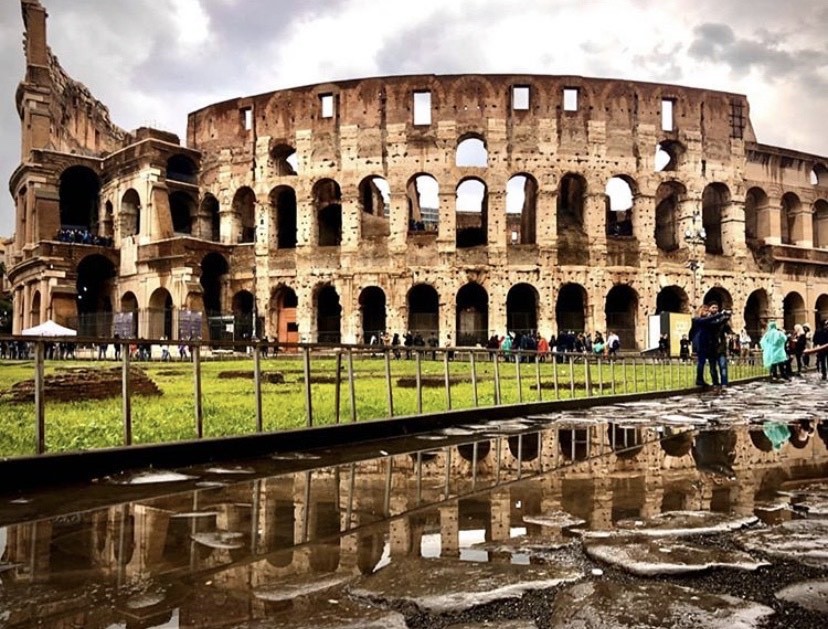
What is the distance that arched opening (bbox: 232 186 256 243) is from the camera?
32906 mm

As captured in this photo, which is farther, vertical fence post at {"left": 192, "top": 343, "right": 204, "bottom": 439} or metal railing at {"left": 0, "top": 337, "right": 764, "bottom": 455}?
metal railing at {"left": 0, "top": 337, "right": 764, "bottom": 455}

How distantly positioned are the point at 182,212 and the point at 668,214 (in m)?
23.8

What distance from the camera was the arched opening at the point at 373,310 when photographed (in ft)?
105

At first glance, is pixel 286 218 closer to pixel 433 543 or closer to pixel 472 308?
pixel 472 308

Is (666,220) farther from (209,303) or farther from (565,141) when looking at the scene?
(209,303)

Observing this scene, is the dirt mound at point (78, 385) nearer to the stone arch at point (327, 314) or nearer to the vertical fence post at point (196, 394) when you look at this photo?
the vertical fence post at point (196, 394)

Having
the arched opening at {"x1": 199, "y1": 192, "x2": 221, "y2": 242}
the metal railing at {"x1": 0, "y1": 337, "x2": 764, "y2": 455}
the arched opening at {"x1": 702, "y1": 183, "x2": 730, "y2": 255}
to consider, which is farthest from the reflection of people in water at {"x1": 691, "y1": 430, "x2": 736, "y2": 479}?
the arched opening at {"x1": 199, "y1": 192, "x2": 221, "y2": 242}

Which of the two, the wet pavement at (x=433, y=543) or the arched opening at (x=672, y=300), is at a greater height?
the arched opening at (x=672, y=300)

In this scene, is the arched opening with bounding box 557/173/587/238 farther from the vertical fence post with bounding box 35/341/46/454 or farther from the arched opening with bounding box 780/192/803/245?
the vertical fence post with bounding box 35/341/46/454

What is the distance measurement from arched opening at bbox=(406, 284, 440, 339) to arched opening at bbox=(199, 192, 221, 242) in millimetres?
10050

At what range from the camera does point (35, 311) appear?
3247 centimetres

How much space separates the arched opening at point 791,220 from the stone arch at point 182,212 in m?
28.6

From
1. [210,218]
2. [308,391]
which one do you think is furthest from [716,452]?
[210,218]

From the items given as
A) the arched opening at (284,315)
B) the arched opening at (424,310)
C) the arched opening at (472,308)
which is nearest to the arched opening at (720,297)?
the arched opening at (472,308)
